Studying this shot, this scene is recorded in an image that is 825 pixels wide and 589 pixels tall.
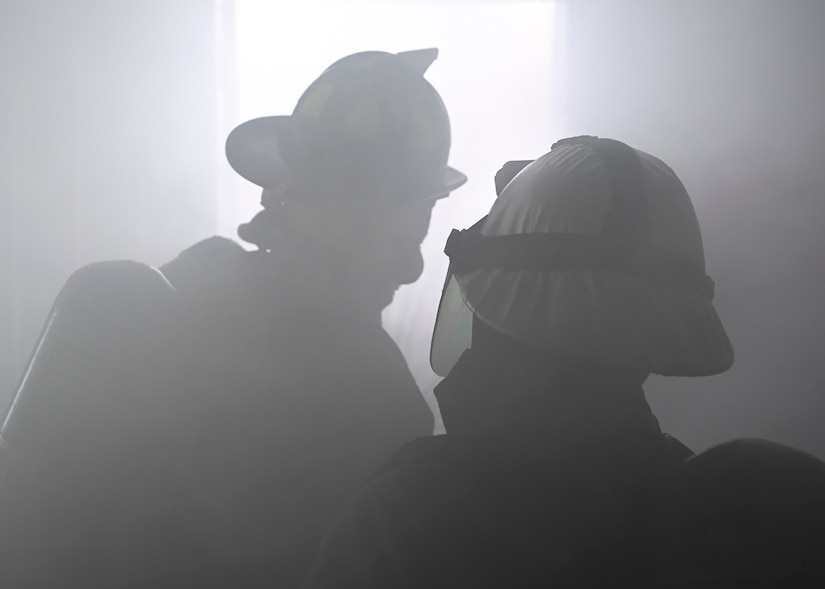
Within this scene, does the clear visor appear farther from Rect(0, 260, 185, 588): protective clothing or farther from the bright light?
Rect(0, 260, 185, 588): protective clothing

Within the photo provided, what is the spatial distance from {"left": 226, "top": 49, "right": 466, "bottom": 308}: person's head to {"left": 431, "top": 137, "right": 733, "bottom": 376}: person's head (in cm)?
39

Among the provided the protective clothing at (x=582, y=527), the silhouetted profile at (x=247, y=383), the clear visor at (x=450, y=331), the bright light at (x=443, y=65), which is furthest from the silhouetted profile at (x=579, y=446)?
the bright light at (x=443, y=65)

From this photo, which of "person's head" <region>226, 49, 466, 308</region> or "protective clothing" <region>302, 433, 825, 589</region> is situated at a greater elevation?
"person's head" <region>226, 49, 466, 308</region>

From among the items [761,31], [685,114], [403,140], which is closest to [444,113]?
[403,140]

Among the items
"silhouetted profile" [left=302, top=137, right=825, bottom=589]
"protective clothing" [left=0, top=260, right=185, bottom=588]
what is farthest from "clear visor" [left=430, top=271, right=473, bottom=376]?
"protective clothing" [left=0, top=260, right=185, bottom=588]

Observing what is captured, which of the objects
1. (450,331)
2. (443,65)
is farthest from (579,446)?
(443,65)

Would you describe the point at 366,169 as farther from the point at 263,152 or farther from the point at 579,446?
the point at 579,446

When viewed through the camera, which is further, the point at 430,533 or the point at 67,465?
the point at 67,465

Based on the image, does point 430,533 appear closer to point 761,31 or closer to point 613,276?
point 613,276

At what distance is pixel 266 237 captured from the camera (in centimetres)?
112

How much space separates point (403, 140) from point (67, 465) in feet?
2.20

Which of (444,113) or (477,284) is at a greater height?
(444,113)

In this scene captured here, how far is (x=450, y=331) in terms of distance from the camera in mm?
834

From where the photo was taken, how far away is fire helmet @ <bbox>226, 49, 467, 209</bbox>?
102 centimetres
